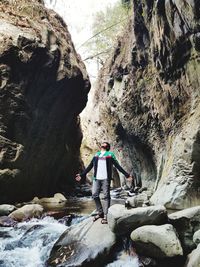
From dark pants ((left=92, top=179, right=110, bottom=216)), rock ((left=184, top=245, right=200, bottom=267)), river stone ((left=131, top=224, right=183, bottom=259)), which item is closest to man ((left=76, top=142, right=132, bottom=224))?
dark pants ((left=92, top=179, right=110, bottom=216))

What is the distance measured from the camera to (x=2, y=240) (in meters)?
8.05

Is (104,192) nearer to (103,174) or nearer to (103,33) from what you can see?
(103,174)

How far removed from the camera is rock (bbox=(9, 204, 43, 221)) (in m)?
10.2

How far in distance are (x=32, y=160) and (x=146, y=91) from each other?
704 cm

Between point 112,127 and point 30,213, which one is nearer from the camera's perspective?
point 30,213

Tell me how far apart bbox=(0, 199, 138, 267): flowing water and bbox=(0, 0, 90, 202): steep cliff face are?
479cm

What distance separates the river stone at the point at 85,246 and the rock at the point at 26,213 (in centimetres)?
354

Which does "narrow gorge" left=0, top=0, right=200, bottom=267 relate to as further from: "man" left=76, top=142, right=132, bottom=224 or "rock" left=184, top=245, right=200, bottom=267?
"man" left=76, top=142, right=132, bottom=224

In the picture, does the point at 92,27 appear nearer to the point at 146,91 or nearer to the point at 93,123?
the point at 93,123

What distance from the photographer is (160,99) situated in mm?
15672

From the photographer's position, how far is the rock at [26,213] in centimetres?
1024

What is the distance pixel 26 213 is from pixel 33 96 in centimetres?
654

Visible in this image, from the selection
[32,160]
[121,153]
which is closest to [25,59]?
[32,160]

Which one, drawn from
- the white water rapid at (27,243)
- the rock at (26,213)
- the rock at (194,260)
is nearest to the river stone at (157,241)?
the rock at (194,260)
